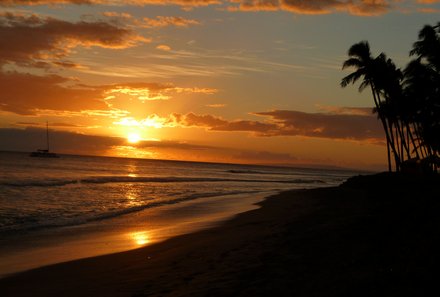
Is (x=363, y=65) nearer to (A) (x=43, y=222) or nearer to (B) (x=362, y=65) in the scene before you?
(B) (x=362, y=65)

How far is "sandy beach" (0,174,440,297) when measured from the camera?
680 centimetres

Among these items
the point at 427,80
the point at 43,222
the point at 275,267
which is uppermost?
the point at 427,80

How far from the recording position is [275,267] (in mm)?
8273

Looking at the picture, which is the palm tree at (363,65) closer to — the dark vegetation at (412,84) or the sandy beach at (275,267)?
the dark vegetation at (412,84)

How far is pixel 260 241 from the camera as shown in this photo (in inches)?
463

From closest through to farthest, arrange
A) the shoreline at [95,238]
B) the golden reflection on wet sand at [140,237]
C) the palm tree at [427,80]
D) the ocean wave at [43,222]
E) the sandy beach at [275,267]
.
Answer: the sandy beach at [275,267] → the shoreline at [95,238] → the golden reflection on wet sand at [140,237] → the ocean wave at [43,222] → the palm tree at [427,80]

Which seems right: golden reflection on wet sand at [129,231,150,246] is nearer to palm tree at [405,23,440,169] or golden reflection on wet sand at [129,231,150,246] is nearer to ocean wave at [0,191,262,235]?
ocean wave at [0,191,262,235]

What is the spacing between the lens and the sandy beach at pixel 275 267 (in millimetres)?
6805

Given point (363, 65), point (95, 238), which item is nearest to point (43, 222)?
point (95, 238)

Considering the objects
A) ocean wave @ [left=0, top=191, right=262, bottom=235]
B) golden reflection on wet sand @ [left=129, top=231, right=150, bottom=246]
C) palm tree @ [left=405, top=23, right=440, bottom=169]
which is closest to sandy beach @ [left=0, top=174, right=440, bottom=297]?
golden reflection on wet sand @ [left=129, top=231, right=150, bottom=246]

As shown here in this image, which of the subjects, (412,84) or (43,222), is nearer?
(43,222)

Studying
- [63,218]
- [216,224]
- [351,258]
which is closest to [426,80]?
[216,224]

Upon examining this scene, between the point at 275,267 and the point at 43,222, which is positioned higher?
the point at 275,267

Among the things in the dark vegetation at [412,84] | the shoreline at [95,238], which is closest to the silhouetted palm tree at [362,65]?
the dark vegetation at [412,84]
